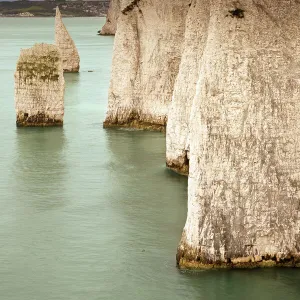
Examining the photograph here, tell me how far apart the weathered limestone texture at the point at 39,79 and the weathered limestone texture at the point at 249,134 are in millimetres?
12158

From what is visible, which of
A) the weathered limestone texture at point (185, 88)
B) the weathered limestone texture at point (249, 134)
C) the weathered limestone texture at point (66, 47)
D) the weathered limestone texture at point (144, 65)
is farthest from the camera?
the weathered limestone texture at point (66, 47)

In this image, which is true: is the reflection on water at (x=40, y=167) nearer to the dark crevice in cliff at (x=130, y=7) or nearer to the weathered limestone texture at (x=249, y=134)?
the dark crevice in cliff at (x=130, y=7)

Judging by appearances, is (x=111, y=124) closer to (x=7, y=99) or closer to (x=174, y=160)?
(x=174, y=160)

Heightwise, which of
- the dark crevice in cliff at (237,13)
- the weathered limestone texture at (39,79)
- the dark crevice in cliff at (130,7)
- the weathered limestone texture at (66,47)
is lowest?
the weathered limestone texture at (66,47)

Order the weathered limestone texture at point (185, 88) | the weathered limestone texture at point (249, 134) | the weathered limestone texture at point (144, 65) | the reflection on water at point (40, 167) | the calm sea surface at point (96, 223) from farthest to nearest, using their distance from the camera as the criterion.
Result: the weathered limestone texture at point (144, 65)
the reflection on water at point (40, 167)
the weathered limestone texture at point (185, 88)
the calm sea surface at point (96, 223)
the weathered limestone texture at point (249, 134)

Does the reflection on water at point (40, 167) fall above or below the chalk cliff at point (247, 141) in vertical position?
below

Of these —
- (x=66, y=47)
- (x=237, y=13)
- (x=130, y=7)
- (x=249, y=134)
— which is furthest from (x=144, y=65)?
(x=66, y=47)

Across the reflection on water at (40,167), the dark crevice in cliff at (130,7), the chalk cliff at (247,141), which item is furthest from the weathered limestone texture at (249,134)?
the dark crevice in cliff at (130,7)

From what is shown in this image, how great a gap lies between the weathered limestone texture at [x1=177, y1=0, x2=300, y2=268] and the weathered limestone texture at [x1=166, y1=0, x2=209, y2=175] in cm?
491

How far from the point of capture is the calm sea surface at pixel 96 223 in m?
12.1

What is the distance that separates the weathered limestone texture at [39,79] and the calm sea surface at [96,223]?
74 cm

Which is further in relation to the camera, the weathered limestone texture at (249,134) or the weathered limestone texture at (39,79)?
the weathered limestone texture at (39,79)

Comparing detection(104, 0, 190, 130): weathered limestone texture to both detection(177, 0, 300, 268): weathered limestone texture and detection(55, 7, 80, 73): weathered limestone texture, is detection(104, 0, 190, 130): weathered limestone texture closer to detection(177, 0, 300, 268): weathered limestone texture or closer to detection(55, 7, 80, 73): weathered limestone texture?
detection(177, 0, 300, 268): weathered limestone texture

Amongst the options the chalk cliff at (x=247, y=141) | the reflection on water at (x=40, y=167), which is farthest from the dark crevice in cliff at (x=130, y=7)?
the chalk cliff at (x=247, y=141)
